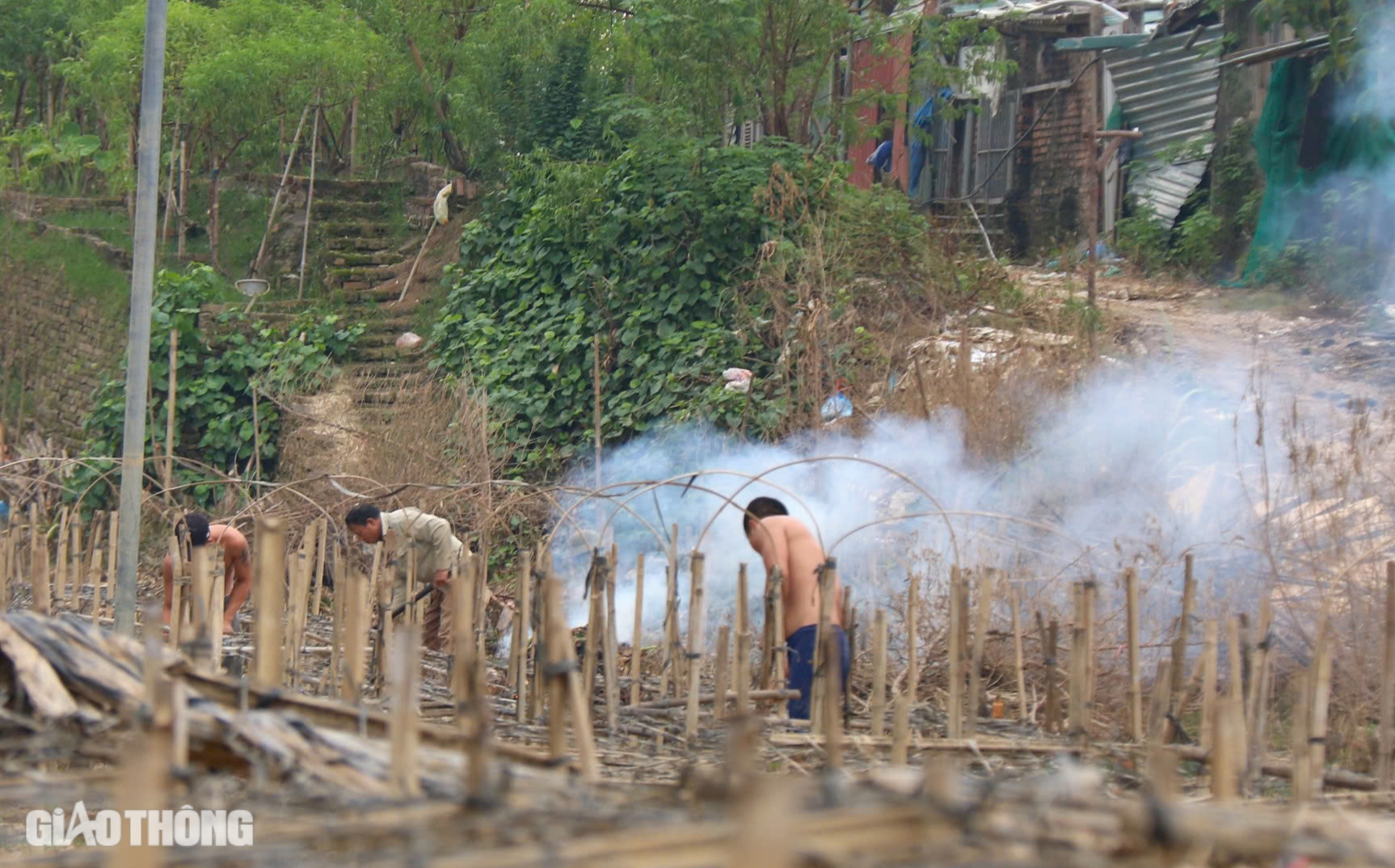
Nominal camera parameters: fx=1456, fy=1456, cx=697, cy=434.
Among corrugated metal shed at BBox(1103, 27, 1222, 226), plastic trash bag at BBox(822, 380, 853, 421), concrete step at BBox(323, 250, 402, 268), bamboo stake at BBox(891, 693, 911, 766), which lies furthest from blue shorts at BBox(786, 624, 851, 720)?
concrete step at BBox(323, 250, 402, 268)

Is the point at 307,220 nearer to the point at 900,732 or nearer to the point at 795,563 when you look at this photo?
the point at 795,563

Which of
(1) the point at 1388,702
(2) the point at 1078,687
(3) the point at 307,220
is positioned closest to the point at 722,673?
(2) the point at 1078,687

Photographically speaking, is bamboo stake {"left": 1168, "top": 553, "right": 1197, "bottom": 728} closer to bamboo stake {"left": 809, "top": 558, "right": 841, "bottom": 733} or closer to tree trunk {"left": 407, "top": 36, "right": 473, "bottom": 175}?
bamboo stake {"left": 809, "top": 558, "right": 841, "bottom": 733}

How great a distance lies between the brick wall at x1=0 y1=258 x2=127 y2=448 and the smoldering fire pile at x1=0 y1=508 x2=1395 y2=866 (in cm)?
1018

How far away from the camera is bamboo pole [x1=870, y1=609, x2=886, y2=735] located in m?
5.02

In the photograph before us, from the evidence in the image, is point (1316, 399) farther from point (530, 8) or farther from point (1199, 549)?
point (530, 8)

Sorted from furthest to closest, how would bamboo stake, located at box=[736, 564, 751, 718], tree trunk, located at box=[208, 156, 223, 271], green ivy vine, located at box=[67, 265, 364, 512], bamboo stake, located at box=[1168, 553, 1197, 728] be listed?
tree trunk, located at box=[208, 156, 223, 271], green ivy vine, located at box=[67, 265, 364, 512], bamboo stake, located at box=[1168, 553, 1197, 728], bamboo stake, located at box=[736, 564, 751, 718]

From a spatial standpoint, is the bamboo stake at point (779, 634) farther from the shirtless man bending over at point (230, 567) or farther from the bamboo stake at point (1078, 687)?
the shirtless man bending over at point (230, 567)

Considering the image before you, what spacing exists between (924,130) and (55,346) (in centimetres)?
1003

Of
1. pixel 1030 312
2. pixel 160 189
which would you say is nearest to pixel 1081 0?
pixel 1030 312

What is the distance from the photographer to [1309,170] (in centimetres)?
1176

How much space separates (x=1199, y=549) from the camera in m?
7.94

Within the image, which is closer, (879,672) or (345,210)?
(879,672)

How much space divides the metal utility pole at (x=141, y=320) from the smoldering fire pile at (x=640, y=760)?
3.36 ft
